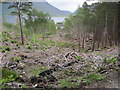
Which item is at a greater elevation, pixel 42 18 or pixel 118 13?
pixel 42 18

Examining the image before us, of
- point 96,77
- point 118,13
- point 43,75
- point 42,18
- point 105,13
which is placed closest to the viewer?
point 96,77

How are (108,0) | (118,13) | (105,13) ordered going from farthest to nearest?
1. (105,13)
2. (118,13)
3. (108,0)

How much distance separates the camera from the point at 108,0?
11.9 metres

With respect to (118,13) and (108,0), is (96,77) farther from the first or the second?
(118,13)

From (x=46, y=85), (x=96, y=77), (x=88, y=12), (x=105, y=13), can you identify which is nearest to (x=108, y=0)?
(x=105, y=13)

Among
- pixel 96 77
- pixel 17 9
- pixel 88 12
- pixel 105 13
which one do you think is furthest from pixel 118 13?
pixel 17 9

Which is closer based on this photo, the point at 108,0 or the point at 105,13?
the point at 108,0

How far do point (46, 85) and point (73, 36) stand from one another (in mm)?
29819

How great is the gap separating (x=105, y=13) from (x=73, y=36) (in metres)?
19.8

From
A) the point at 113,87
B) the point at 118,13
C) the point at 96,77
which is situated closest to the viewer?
the point at 113,87

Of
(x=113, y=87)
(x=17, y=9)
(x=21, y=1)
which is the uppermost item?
(x=21, y=1)

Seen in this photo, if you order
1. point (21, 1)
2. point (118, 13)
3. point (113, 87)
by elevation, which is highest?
point (21, 1)

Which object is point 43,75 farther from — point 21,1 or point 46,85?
point 21,1

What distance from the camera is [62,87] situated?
167 inches
